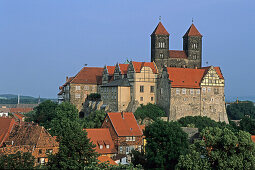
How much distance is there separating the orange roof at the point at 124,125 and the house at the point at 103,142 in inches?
61.3

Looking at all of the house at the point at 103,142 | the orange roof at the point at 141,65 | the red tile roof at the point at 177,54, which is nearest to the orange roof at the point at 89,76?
the orange roof at the point at 141,65

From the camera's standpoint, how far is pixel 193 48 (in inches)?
3420

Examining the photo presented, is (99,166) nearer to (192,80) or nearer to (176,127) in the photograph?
(176,127)

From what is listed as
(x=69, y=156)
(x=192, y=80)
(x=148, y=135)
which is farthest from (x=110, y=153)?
(x=192, y=80)

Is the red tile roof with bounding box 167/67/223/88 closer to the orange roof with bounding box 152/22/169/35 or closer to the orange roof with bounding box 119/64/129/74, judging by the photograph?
the orange roof with bounding box 119/64/129/74

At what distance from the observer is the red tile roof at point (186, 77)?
2965 inches

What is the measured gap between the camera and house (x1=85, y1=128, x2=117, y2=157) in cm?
5562

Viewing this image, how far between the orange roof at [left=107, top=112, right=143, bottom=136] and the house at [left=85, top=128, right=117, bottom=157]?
1.56 m

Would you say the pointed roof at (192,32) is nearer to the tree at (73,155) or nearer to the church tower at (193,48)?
the church tower at (193,48)

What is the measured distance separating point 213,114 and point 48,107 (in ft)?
99.5

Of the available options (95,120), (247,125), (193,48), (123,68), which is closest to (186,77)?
(123,68)

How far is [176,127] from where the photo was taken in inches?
1938

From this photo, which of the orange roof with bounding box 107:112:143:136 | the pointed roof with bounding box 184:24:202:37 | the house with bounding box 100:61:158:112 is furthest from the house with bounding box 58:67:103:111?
the orange roof with bounding box 107:112:143:136

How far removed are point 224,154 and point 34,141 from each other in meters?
23.0
